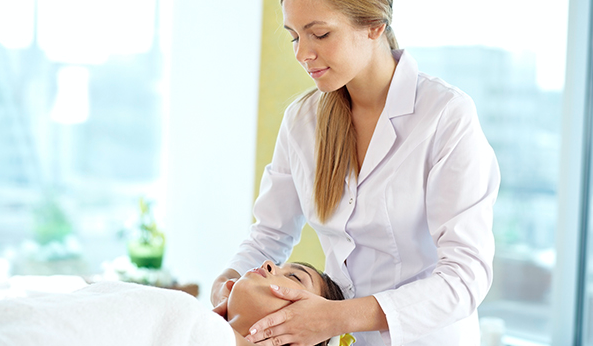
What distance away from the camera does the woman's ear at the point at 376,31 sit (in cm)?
141

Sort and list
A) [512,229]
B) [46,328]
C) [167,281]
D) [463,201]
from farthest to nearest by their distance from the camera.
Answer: [167,281] → [512,229] → [463,201] → [46,328]

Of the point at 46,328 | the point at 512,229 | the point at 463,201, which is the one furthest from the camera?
the point at 512,229

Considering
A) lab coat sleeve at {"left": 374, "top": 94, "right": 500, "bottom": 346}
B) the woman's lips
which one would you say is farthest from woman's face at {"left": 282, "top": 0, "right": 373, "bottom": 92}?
lab coat sleeve at {"left": 374, "top": 94, "right": 500, "bottom": 346}

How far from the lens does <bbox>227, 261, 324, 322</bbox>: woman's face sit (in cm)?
133

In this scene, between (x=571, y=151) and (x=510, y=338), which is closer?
(x=571, y=151)

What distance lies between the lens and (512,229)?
257 cm

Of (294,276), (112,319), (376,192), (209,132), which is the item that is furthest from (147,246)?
(112,319)

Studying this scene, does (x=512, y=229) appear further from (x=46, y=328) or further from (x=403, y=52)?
(x=46, y=328)

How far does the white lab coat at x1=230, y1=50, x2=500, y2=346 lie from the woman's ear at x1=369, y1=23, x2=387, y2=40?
111 mm

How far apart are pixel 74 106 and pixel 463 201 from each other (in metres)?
2.67

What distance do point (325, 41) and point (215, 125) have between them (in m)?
1.66

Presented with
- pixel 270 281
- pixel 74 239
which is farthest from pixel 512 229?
pixel 74 239

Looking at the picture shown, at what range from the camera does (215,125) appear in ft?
9.68

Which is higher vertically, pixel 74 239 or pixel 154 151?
pixel 154 151
